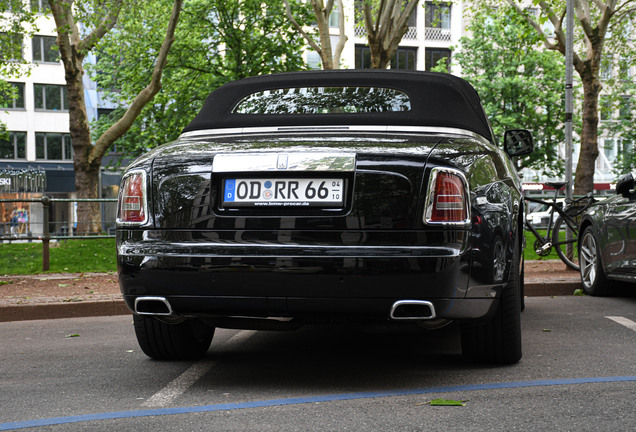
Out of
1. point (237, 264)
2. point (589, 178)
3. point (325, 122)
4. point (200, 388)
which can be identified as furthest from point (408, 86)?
point (589, 178)

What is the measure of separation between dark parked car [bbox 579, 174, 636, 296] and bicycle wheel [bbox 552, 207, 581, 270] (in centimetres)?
234

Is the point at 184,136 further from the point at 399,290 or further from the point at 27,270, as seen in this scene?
the point at 27,270

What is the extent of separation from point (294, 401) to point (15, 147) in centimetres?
4854

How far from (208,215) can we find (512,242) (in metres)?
1.63

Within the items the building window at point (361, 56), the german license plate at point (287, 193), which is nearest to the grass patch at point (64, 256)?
the german license plate at point (287, 193)

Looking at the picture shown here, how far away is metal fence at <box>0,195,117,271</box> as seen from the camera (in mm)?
13258

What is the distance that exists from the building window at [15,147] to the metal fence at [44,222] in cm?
3774

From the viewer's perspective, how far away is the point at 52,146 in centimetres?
5041

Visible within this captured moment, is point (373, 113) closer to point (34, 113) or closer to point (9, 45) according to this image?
point (9, 45)

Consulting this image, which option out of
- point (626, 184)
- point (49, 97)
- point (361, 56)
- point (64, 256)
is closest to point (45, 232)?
point (64, 256)

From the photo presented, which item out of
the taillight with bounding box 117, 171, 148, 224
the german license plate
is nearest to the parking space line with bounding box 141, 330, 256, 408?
the taillight with bounding box 117, 171, 148, 224

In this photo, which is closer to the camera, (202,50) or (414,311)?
(414,311)

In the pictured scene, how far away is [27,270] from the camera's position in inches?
519

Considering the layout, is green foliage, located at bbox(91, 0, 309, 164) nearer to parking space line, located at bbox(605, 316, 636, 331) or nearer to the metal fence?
the metal fence
